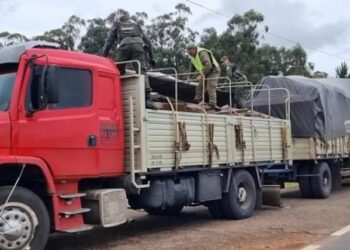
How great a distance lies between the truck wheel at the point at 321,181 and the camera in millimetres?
16219

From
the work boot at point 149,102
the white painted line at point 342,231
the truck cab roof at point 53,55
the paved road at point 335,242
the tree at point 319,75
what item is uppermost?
the tree at point 319,75

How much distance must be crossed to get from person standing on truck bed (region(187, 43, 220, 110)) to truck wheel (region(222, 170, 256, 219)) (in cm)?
171

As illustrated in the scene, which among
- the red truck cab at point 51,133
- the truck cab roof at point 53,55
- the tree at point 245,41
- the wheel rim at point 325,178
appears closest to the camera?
the red truck cab at point 51,133

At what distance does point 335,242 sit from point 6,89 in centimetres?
535

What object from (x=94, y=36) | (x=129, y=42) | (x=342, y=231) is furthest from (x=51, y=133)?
(x=94, y=36)

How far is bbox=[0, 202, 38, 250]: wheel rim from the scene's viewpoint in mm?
7410

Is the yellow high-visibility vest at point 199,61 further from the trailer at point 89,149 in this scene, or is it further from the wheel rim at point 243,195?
the wheel rim at point 243,195

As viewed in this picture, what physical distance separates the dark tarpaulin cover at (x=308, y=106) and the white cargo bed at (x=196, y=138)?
201 cm

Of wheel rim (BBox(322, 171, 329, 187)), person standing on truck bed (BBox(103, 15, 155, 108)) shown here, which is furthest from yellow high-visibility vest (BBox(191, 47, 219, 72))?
wheel rim (BBox(322, 171, 329, 187))

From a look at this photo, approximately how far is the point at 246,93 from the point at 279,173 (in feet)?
8.06

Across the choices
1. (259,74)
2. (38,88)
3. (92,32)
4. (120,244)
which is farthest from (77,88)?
(259,74)

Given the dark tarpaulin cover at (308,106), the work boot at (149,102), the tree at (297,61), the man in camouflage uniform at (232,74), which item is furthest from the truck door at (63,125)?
the tree at (297,61)

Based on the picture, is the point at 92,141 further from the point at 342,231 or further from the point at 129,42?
the point at 342,231

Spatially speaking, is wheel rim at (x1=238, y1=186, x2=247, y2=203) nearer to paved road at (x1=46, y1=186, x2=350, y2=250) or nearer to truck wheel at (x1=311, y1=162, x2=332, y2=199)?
paved road at (x1=46, y1=186, x2=350, y2=250)
